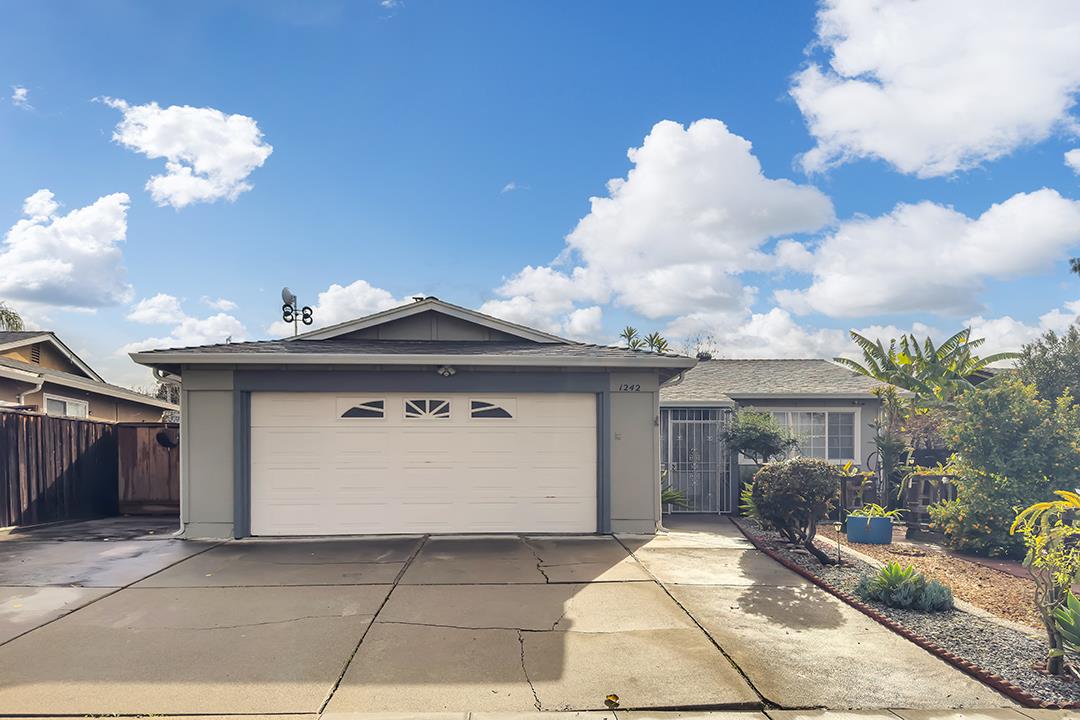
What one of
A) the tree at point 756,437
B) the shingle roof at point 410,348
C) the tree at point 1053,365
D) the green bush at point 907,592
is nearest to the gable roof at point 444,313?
the shingle roof at point 410,348

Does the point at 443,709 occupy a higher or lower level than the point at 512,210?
lower

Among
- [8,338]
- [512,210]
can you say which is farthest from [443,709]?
[8,338]

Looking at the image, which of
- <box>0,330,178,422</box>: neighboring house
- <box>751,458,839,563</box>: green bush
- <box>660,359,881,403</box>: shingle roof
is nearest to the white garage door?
<box>751,458,839,563</box>: green bush

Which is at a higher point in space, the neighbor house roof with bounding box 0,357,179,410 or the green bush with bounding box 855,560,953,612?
the neighbor house roof with bounding box 0,357,179,410

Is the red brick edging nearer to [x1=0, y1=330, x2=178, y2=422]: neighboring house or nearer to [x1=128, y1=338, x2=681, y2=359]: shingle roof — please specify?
[x1=128, y1=338, x2=681, y2=359]: shingle roof

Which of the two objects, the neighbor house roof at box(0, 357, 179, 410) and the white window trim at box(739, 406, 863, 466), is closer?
the neighbor house roof at box(0, 357, 179, 410)

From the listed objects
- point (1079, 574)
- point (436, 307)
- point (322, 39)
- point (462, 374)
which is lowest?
point (1079, 574)

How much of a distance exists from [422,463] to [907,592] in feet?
21.4

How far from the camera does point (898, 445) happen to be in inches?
518

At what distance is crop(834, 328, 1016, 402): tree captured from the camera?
48.2 ft

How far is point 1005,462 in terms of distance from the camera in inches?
378

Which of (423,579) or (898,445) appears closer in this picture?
(423,579)

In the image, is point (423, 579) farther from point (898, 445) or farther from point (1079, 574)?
point (898, 445)

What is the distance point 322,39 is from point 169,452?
8.35m
